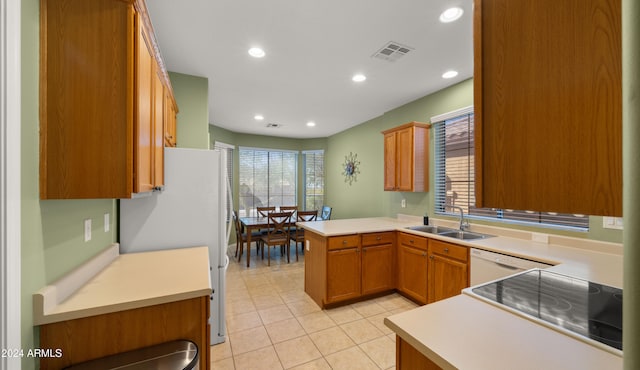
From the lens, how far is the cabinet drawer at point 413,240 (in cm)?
277

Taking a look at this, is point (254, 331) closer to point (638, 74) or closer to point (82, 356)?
point (82, 356)

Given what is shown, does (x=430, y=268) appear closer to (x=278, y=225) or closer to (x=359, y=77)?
(x=359, y=77)

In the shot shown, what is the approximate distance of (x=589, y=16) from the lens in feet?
1.72

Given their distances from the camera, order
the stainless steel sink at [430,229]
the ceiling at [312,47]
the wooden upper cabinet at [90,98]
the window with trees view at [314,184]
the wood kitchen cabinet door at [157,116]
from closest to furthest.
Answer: the wooden upper cabinet at [90,98]
the wood kitchen cabinet door at [157,116]
the ceiling at [312,47]
the stainless steel sink at [430,229]
the window with trees view at [314,184]

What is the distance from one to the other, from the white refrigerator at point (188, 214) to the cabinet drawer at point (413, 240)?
6.70ft

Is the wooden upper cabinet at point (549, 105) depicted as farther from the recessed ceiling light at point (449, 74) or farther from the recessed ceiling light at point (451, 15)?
the recessed ceiling light at point (449, 74)

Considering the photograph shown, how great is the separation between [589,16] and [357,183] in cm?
469

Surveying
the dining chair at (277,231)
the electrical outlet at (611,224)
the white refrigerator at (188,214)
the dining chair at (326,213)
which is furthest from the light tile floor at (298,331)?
the dining chair at (326,213)

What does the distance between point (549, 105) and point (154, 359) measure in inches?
66.8

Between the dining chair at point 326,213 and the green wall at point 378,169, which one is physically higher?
the green wall at point 378,169

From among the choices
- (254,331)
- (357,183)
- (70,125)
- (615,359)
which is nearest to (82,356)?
(70,125)

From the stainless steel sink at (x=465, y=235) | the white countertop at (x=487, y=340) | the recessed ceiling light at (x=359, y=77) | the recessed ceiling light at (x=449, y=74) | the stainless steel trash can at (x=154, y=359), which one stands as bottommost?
the stainless steel trash can at (x=154, y=359)

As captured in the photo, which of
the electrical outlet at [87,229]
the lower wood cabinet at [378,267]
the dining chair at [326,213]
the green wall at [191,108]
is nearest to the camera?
the electrical outlet at [87,229]

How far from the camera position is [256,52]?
2.41 metres
